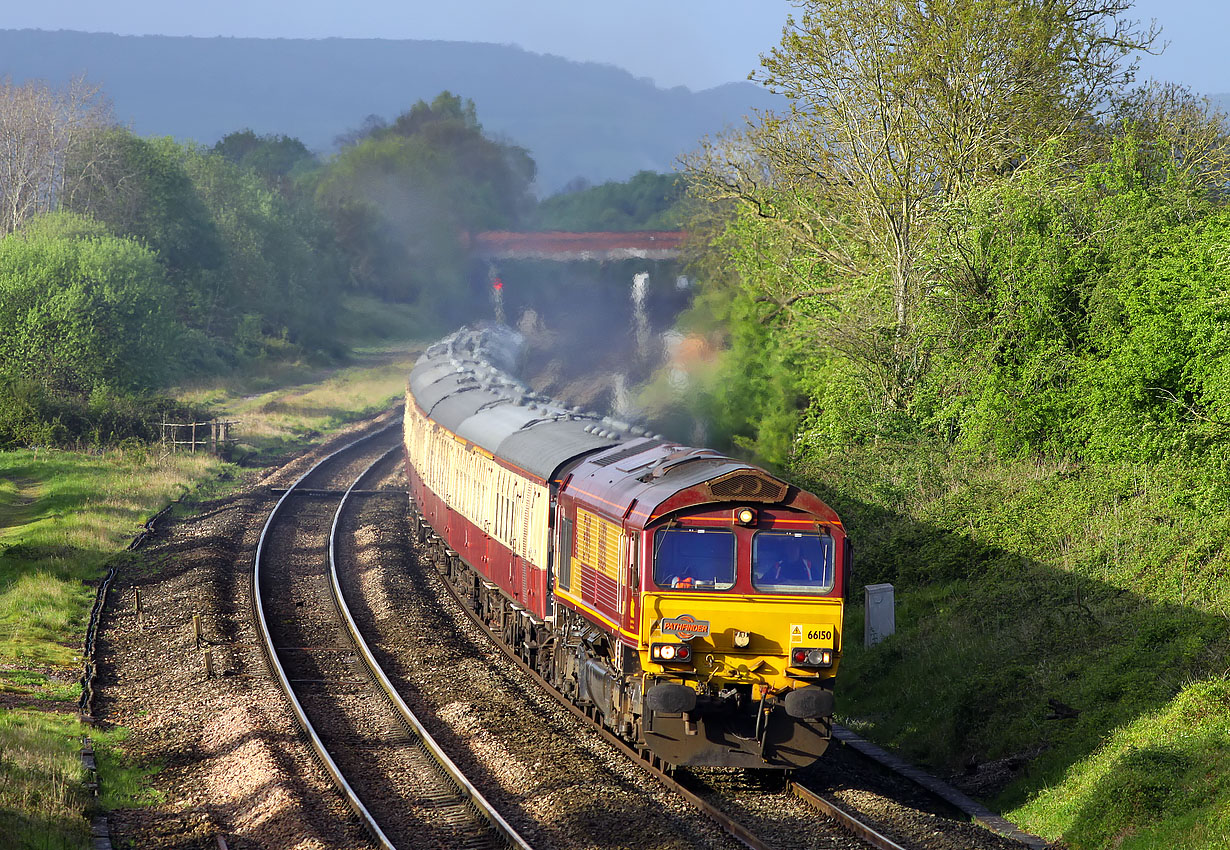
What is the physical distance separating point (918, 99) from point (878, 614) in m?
16.1

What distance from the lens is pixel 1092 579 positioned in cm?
1934

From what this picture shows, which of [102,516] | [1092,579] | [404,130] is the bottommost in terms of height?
[102,516]

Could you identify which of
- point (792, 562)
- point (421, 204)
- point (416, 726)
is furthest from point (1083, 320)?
point (421, 204)

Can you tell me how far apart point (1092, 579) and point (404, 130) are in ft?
344

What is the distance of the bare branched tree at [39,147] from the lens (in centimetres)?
6488

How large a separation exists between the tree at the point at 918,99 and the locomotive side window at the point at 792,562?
53.3 ft

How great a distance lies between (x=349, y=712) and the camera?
18125 millimetres

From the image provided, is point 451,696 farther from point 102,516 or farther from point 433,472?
point 102,516

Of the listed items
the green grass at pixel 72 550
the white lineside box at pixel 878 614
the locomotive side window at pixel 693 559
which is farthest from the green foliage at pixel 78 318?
the locomotive side window at pixel 693 559

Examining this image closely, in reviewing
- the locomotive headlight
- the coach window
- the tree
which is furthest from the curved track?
the tree

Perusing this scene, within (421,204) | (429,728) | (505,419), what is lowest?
(429,728)

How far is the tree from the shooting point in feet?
99.1

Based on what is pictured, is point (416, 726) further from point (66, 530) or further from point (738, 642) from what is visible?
point (66, 530)

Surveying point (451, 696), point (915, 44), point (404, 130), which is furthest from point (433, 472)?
point (404, 130)
